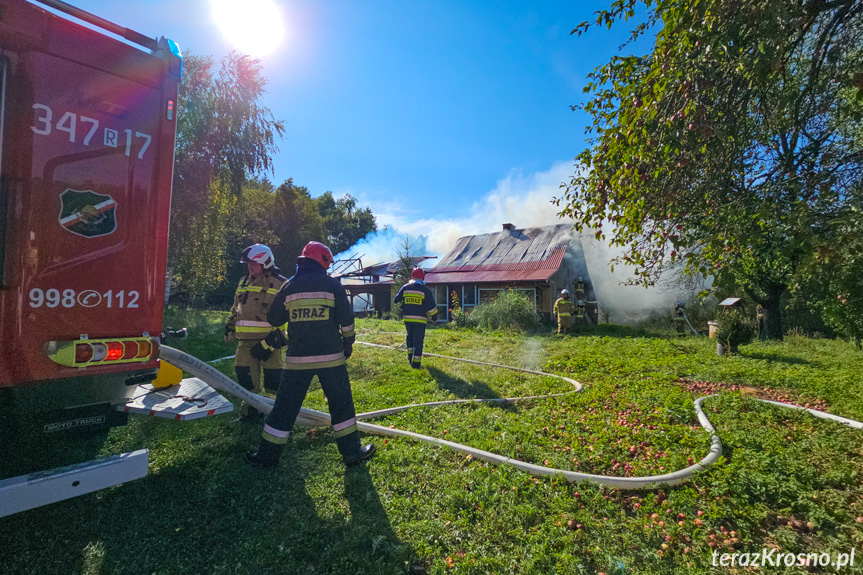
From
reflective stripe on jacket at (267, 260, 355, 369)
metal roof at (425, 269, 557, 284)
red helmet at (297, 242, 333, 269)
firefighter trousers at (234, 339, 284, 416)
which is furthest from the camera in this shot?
metal roof at (425, 269, 557, 284)

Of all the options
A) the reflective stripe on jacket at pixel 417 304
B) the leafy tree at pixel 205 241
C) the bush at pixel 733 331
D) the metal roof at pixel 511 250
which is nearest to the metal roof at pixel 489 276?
the metal roof at pixel 511 250

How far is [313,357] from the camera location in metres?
3.46

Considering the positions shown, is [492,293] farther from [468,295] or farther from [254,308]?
[254,308]

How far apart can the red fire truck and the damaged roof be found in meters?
17.9

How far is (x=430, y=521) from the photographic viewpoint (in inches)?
108

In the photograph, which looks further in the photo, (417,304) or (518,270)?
(518,270)

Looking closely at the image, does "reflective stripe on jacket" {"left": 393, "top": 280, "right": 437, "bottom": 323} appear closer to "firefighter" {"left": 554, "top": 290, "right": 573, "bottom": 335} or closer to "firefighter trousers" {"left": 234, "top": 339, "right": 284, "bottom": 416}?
"firefighter trousers" {"left": 234, "top": 339, "right": 284, "bottom": 416}

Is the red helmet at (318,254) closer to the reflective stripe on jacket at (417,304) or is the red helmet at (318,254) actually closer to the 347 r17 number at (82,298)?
the 347 r17 number at (82,298)

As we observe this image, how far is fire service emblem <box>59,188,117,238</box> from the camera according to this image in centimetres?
227

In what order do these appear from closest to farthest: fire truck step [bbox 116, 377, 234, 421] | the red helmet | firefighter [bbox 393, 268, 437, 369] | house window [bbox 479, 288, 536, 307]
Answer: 1. fire truck step [bbox 116, 377, 234, 421]
2. the red helmet
3. firefighter [bbox 393, 268, 437, 369]
4. house window [bbox 479, 288, 536, 307]

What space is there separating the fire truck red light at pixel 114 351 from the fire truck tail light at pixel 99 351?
2 cm

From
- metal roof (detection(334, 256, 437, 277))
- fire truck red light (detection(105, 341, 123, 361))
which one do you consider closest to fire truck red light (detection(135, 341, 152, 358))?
fire truck red light (detection(105, 341, 123, 361))

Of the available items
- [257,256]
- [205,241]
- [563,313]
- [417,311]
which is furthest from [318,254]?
[563,313]

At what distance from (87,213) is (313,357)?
1.86m
